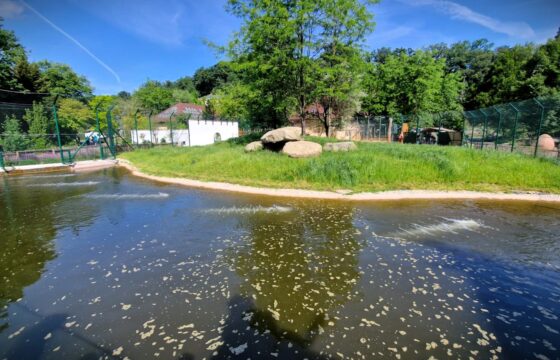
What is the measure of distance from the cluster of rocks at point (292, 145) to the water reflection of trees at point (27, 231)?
8685 millimetres

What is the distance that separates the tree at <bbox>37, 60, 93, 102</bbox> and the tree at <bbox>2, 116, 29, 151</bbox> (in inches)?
914

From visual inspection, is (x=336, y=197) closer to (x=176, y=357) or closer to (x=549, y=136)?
(x=176, y=357)

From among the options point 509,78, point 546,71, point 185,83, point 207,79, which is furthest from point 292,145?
point 185,83

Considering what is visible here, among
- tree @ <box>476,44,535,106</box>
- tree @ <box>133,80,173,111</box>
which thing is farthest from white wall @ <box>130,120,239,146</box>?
tree @ <box>133,80,173,111</box>

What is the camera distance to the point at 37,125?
19359 millimetres

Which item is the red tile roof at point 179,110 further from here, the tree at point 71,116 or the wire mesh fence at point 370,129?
the wire mesh fence at point 370,129

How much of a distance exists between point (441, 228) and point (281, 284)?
14.4ft

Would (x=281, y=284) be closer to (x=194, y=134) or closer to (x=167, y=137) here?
(x=194, y=134)

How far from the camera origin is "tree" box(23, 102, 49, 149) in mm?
18312

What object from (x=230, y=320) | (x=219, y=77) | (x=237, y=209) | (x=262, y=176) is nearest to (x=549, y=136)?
(x=262, y=176)

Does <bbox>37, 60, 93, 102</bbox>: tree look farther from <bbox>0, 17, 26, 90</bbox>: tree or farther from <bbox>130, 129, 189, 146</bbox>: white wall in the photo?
<bbox>130, 129, 189, 146</bbox>: white wall

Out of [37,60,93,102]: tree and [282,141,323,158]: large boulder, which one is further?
[37,60,93,102]: tree

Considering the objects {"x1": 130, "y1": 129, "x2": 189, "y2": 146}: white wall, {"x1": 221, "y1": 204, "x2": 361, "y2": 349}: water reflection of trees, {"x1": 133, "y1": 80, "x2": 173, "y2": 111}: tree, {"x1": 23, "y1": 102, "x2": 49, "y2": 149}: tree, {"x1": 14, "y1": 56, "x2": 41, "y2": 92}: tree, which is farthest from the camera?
{"x1": 133, "y1": 80, "x2": 173, "y2": 111}: tree

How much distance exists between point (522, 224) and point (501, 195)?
3.32 metres
